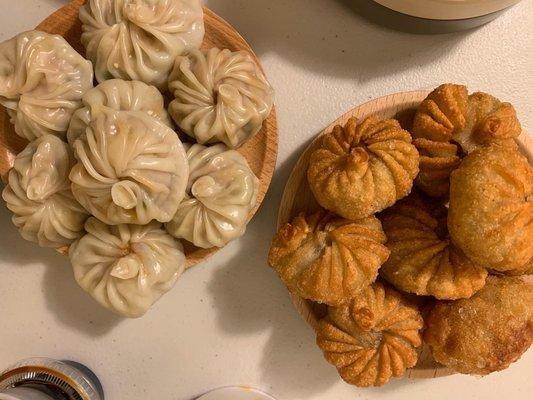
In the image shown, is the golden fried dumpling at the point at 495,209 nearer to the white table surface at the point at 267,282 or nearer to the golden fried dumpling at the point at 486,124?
the golden fried dumpling at the point at 486,124

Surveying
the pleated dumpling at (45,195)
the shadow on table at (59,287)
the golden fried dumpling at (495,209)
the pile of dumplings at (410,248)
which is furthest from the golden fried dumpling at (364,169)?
the shadow on table at (59,287)

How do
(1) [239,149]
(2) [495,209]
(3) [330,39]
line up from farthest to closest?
1. (3) [330,39]
2. (1) [239,149]
3. (2) [495,209]

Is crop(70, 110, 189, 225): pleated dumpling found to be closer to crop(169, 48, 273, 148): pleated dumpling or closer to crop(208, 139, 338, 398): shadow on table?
crop(169, 48, 273, 148): pleated dumpling

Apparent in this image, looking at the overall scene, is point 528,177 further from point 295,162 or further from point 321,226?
point 295,162

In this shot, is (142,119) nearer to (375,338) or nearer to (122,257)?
(122,257)

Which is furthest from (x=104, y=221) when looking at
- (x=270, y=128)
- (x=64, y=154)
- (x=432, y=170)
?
(x=432, y=170)

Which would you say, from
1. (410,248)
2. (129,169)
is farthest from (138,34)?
(410,248)
